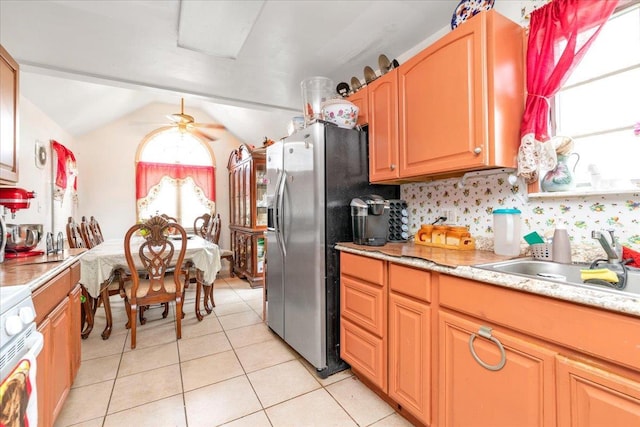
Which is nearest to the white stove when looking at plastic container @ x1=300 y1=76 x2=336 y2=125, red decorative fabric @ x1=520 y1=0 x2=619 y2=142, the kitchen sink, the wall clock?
the kitchen sink

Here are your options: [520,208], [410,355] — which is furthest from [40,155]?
[520,208]

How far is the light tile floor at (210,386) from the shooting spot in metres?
1.54

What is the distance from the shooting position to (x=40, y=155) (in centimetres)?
301

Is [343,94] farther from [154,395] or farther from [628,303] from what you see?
[154,395]

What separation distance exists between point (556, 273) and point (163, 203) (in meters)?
5.47

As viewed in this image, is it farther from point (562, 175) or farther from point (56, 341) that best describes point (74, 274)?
point (562, 175)

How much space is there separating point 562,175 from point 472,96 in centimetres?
59

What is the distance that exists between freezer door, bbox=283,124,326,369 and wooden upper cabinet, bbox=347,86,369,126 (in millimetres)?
412

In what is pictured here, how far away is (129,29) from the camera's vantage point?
75.9 inches

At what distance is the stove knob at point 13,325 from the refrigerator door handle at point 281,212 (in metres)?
1.53

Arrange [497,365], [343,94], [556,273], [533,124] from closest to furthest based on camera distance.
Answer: [497,365] < [556,273] < [533,124] < [343,94]

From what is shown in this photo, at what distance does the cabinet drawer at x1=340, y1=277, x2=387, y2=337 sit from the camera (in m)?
1.62

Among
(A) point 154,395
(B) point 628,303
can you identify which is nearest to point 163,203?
(A) point 154,395

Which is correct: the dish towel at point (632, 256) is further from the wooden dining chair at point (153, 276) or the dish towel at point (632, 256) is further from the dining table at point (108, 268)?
the dining table at point (108, 268)
